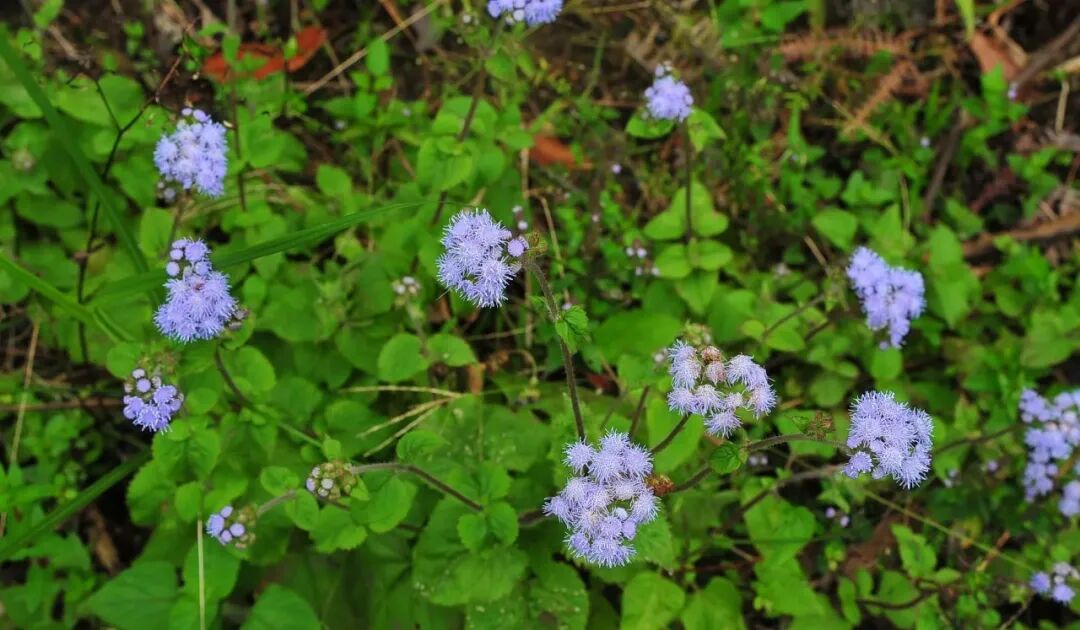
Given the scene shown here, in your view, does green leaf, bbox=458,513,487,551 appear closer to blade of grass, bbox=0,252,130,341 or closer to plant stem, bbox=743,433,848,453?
plant stem, bbox=743,433,848,453

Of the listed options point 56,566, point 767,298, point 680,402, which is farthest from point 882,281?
point 56,566

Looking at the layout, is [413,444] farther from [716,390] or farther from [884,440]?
[884,440]

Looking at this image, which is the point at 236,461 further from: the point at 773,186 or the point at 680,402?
the point at 773,186

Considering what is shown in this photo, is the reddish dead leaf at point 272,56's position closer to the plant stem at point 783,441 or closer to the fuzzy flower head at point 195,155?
Answer: the fuzzy flower head at point 195,155

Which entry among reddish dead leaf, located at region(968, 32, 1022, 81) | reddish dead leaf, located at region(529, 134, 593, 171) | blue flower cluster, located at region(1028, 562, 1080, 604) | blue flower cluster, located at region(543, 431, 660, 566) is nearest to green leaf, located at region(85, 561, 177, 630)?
blue flower cluster, located at region(543, 431, 660, 566)

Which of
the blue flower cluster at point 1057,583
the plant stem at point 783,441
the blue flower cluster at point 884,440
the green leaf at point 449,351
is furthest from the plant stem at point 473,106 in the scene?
the blue flower cluster at point 1057,583
